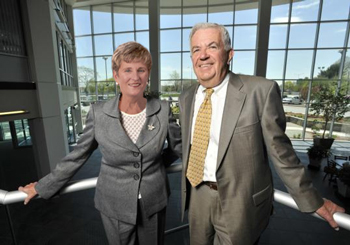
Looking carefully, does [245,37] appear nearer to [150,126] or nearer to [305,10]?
[305,10]

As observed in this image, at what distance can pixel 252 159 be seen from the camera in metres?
1.04

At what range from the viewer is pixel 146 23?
1273cm

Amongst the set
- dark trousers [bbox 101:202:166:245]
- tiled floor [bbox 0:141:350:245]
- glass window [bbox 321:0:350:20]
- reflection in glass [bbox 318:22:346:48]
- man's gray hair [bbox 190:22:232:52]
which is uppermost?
glass window [bbox 321:0:350:20]

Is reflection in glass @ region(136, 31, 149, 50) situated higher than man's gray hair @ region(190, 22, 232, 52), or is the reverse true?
reflection in glass @ region(136, 31, 149, 50)

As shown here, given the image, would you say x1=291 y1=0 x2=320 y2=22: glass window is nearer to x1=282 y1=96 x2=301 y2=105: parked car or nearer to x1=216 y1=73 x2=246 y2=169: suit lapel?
x1=282 y1=96 x2=301 y2=105: parked car

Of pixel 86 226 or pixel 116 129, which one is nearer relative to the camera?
pixel 116 129

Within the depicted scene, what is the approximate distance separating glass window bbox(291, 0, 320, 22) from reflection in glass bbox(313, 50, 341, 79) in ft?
6.63

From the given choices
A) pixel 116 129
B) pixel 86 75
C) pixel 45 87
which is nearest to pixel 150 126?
pixel 116 129

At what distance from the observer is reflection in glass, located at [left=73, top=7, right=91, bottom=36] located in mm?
13812

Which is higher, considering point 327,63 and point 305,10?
point 305,10

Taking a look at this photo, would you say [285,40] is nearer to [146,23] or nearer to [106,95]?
[146,23]

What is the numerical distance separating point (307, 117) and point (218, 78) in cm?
1357

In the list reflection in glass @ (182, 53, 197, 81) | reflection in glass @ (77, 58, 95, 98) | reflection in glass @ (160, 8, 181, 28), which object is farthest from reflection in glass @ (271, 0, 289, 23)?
reflection in glass @ (77, 58, 95, 98)

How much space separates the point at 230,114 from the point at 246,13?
43.3 feet
